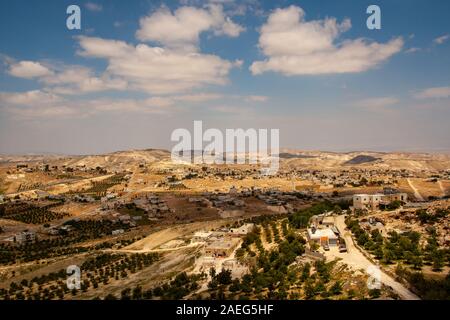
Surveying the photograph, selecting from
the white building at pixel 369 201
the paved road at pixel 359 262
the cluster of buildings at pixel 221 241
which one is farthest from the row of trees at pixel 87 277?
the white building at pixel 369 201

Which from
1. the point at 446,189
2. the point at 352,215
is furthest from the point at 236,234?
the point at 446,189

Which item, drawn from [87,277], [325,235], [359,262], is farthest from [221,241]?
[359,262]

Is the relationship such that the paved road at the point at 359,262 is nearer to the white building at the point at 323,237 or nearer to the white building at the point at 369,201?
the white building at the point at 323,237

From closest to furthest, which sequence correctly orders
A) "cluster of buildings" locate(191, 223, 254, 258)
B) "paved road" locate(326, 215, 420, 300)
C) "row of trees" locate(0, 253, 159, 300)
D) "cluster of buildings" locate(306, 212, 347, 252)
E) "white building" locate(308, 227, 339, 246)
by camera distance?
"paved road" locate(326, 215, 420, 300) < "cluster of buildings" locate(306, 212, 347, 252) < "white building" locate(308, 227, 339, 246) < "row of trees" locate(0, 253, 159, 300) < "cluster of buildings" locate(191, 223, 254, 258)

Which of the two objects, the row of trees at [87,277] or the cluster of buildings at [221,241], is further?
the cluster of buildings at [221,241]

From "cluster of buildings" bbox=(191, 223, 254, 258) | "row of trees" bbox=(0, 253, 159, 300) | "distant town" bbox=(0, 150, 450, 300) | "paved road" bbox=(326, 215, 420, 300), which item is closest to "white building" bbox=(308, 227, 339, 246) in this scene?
"distant town" bbox=(0, 150, 450, 300)

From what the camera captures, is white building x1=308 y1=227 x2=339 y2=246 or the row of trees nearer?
white building x1=308 y1=227 x2=339 y2=246

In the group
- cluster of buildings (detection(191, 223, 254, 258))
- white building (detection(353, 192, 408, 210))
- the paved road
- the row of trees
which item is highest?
white building (detection(353, 192, 408, 210))

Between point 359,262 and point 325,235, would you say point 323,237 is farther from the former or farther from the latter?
point 359,262

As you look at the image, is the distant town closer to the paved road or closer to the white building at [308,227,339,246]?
the paved road
